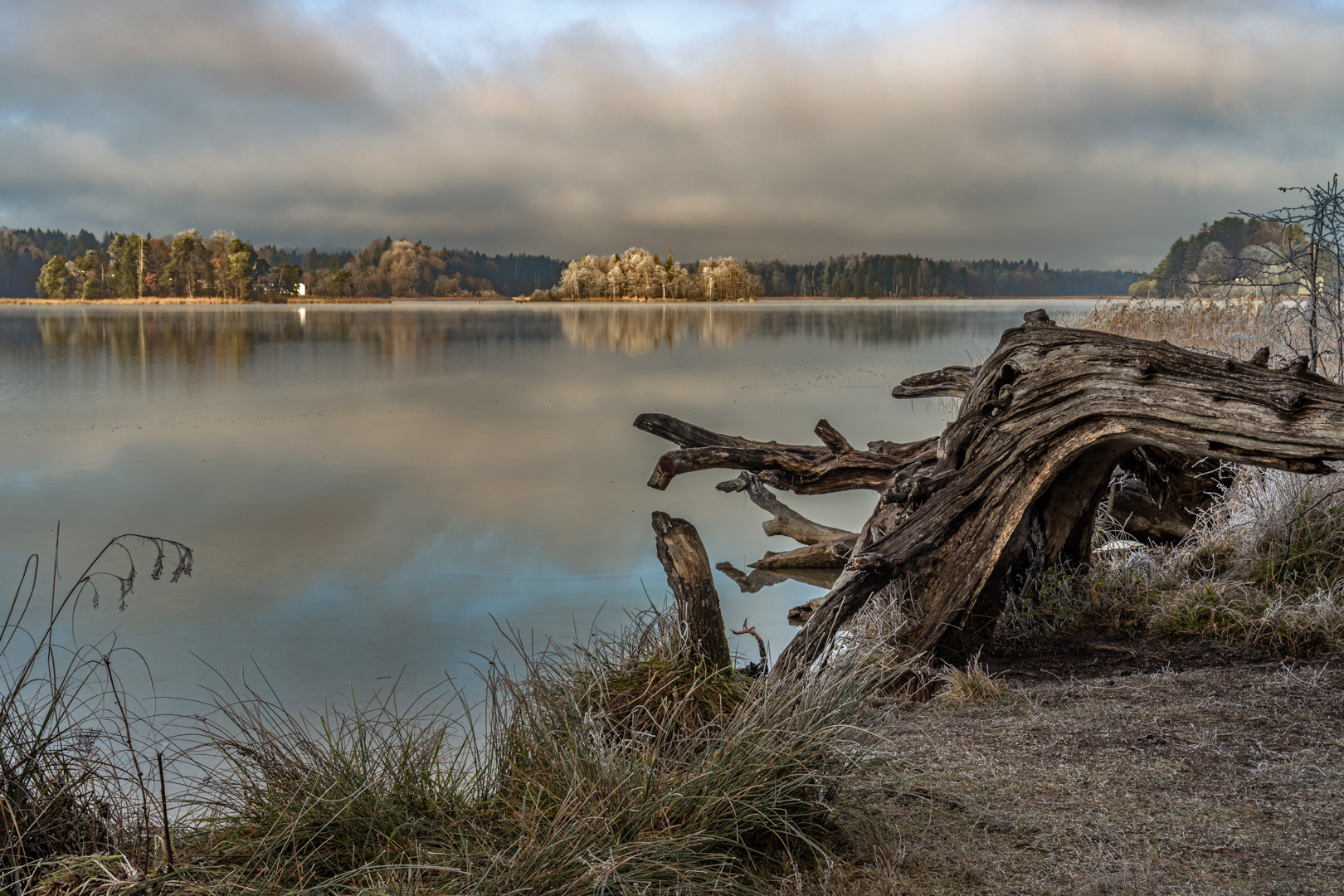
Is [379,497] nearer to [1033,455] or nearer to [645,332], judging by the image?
[1033,455]

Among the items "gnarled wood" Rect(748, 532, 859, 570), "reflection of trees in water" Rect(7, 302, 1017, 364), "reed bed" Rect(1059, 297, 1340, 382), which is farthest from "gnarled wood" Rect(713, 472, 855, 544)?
"reflection of trees in water" Rect(7, 302, 1017, 364)

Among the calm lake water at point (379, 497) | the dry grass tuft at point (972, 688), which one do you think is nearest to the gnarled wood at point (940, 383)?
the calm lake water at point (379, 497)

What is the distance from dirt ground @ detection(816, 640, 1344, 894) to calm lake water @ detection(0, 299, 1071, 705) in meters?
2.54

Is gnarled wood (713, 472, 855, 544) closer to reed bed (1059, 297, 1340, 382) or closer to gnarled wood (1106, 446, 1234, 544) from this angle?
gnarled wood (1106, 446, 1234, 544)

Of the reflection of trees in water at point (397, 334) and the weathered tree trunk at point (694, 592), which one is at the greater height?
the reflection of trees in water at point (397, 334)

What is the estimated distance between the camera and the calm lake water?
20.7 feet

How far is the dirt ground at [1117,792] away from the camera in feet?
8.45

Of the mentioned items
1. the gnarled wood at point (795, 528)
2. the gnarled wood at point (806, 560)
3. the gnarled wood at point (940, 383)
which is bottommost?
the gnarled wood at point (806, 560)

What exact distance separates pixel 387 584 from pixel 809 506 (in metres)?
4.65

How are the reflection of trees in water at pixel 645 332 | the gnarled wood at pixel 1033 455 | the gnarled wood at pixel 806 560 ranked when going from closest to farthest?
the gnarled wood at pixel 1033 455 → the gnarled wood at pixel 806 560 → the reflection of trees in water at pixel 645 332

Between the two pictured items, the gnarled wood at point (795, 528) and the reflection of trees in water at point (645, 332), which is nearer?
the gnarled wood at point (795, 528)

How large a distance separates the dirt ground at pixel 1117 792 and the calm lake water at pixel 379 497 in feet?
8.34

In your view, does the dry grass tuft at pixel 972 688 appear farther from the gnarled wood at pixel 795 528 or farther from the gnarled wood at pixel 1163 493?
the gnarled wood at pixel 795 528

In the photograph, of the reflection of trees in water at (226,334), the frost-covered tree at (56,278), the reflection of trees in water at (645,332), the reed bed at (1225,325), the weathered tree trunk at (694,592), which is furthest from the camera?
the frost-covered tree at (56,278)
